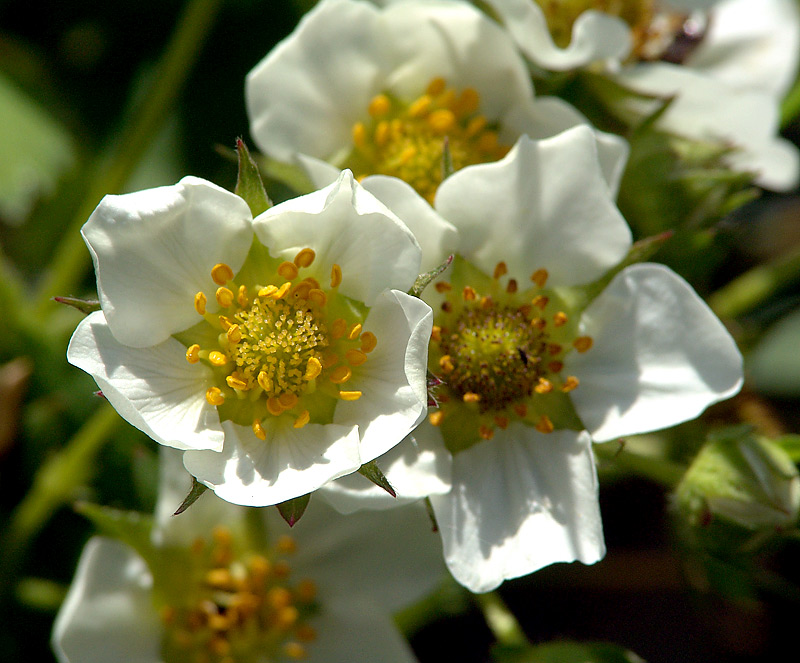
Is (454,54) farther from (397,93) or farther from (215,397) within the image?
(215,397)

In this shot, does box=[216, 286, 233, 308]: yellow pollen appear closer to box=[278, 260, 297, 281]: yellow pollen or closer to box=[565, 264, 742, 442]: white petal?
box=[278, 260, 297, 281]: yellow pollen

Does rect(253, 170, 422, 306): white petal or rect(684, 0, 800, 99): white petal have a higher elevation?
rect(253, 170, 422, 306): white petal

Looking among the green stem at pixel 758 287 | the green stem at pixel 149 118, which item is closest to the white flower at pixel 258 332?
the green stem at pixel 149 118

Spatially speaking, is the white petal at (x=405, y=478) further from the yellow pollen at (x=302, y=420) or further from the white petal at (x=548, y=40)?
the white petal at (x=548, y=40)

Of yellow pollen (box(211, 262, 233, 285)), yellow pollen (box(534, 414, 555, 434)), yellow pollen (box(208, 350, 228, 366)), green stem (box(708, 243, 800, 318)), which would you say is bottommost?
green stem (box(708, 243, 800, 318))

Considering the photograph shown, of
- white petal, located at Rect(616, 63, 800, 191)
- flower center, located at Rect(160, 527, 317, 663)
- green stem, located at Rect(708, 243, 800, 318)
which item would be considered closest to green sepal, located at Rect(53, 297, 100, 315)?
flower center, located at Rect(160, 527, 317, 663)

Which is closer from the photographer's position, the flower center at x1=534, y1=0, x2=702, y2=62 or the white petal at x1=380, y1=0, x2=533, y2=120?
the white petal at x1=380, y1=0, x2=533, y2=120

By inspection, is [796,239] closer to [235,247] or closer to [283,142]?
[283,142]

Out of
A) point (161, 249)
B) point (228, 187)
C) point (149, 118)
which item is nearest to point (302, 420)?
point (161, 249)
